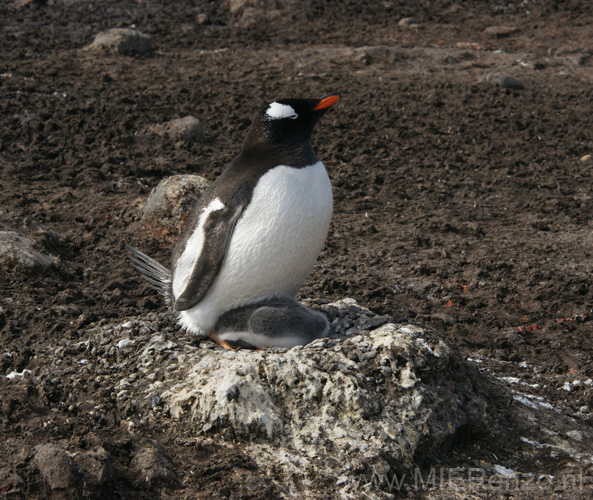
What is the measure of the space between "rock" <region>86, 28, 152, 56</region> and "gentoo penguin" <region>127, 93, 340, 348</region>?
23.0 ft

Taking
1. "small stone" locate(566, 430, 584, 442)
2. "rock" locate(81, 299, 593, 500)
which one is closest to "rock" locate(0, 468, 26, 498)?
"rock" locate(81, 299, 593, 500)

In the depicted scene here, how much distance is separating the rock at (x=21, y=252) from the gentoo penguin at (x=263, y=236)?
5.08 feet

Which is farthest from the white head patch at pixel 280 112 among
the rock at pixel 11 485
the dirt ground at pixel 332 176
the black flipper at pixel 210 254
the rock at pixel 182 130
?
the rock at pixel 182 130

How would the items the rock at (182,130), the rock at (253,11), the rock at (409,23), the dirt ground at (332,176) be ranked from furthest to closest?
1. the rock at (253,11)
2. the rock at (409,23)
3. the rock at (182,130)
4. the dirt ground at (332,176)

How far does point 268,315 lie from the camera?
3.80 m

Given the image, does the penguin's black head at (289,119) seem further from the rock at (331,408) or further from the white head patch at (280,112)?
the rock at (331,408)

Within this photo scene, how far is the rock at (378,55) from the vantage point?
10.2 metres

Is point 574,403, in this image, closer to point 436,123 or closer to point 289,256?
point 289,256

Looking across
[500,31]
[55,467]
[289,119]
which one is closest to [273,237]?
[289,119]

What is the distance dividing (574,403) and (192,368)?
2.05 metres

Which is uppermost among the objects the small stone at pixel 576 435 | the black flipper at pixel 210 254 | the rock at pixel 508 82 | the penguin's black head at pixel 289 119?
the penguin's black head at pixel 289 119

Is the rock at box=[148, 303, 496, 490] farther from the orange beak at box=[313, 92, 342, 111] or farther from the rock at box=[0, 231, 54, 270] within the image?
the rock at box=[0, 231, 54, 270]

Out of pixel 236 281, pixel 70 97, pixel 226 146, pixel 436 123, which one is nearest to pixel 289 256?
pixel 236 281

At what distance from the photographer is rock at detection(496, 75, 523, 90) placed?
9.29m
